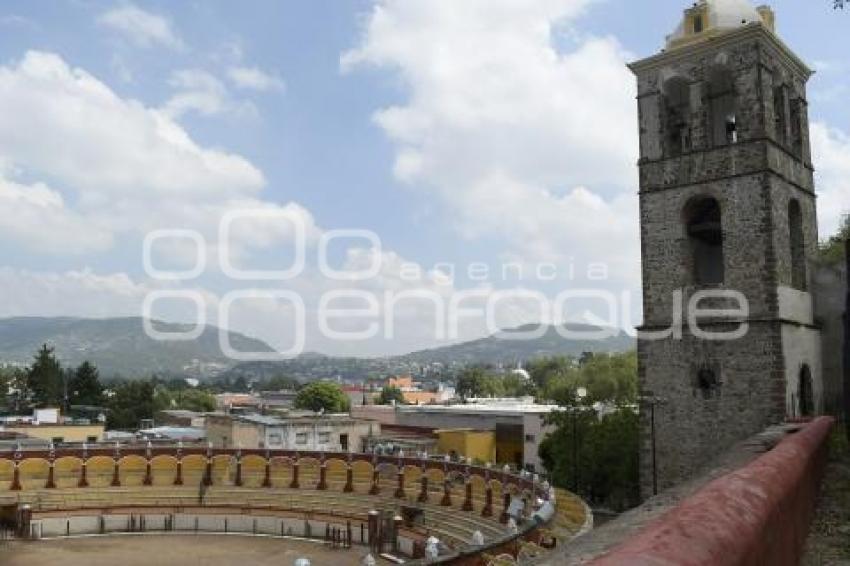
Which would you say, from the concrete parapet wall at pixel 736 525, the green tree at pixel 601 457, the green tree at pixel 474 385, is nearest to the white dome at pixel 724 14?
the green tree at pixel 601 457

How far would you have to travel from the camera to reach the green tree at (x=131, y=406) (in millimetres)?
79750

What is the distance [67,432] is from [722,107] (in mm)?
45705

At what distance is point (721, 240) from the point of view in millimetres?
27312

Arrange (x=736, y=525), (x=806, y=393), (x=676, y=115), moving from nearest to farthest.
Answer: (x=736, y=525) → (x=806, y=393) → (x=676, y=115)

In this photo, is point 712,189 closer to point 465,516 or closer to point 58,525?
point 465,516

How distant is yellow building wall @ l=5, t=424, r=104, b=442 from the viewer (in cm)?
5269

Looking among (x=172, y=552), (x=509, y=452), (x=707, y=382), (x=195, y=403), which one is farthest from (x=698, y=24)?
(x=195, y=403)

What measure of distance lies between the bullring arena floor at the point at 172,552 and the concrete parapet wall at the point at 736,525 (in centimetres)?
2439

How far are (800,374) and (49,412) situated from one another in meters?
Result: 58.1

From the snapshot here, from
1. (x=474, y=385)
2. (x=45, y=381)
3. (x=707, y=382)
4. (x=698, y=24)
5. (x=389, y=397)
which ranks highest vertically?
(x=698, y=24)

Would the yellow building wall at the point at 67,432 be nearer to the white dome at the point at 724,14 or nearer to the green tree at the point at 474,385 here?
the white dome at the point at 724,14

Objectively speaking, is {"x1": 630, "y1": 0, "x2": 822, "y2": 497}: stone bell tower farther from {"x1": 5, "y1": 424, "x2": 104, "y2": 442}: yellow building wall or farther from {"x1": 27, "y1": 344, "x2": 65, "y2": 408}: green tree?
{"x1": 27, "y1": 344, "x2": 65, "y2": 408}: green tree

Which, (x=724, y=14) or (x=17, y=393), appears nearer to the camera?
(x=724, y=14)

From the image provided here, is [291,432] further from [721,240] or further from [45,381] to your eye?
[45,381]
